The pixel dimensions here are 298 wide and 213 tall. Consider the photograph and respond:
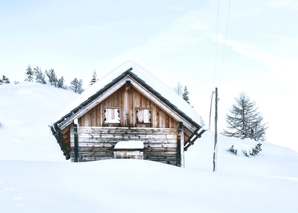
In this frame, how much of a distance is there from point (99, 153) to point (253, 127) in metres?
29.2

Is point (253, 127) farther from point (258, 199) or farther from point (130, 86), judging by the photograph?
point (258, 199)

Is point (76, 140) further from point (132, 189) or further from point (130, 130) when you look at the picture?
point (132, 189)

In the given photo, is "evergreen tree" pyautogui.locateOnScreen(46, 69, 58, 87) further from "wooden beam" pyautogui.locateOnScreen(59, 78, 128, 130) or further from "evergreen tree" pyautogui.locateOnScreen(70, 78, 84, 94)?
"wooden beam" pyautogui.locateOnScreen(59, 78, 128, 130)

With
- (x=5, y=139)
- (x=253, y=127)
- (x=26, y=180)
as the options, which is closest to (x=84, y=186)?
(x=26, y=180)

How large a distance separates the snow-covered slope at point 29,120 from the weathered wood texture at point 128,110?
7.57 meters

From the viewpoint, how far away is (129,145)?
9344 millimetres

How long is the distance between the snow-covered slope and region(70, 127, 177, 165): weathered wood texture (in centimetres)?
733

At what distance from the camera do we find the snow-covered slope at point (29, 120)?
21.9 meters

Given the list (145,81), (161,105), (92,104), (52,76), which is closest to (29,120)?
(92,104)

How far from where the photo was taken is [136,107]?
976 centimetres

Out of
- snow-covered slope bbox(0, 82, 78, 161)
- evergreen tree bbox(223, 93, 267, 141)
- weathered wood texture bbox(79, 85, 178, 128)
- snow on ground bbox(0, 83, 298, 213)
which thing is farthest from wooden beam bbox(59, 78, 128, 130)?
evergreen tree bbox(223, 93, 267, 141)

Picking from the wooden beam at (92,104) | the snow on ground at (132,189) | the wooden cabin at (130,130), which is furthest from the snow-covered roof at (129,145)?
the snow on ground at (132,189)

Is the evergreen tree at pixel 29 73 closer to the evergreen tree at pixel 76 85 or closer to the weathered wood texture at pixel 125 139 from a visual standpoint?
the evergreen tree at pixel 76 85

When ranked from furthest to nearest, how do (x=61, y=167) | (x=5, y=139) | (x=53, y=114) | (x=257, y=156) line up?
(x=53, y=114) < (x=5, y=139) < (x=257, y=156) < (x=61, y=167)
